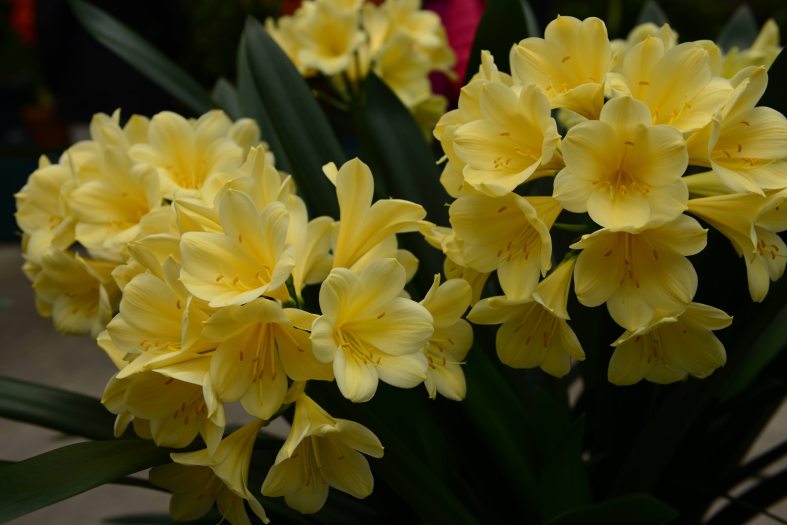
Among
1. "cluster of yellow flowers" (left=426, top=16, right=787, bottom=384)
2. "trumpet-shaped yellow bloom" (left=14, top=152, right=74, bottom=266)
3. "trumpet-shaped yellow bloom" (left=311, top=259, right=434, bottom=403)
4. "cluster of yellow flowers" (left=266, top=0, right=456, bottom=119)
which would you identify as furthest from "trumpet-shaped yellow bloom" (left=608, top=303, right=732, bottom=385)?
"cluster of yellow flowers" (left=266, top=0, right=456, bottom=119)

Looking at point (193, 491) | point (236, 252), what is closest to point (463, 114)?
point (236, 252)

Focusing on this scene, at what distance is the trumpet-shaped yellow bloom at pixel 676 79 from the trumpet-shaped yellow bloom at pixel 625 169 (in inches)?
1.0

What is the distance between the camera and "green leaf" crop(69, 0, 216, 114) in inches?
29.3

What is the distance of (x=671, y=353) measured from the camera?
1.35 ft

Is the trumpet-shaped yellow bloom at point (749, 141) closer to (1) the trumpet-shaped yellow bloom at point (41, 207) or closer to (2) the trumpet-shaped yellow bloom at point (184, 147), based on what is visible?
(2) the trumpet-shaped yellow bloom at point (184, 147)

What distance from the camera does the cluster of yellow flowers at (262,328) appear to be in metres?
0.37

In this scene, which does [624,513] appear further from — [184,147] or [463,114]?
[184,147]

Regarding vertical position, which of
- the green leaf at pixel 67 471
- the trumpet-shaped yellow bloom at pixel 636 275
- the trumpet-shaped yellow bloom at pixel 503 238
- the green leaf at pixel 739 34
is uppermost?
the trumpet-shaped yellow bloom at pixel 503 238

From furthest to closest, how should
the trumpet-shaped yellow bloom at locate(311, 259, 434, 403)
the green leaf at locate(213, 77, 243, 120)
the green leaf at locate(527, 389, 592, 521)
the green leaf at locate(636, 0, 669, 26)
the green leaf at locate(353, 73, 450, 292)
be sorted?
the green leaf at locate(636, 0, 669, 26) < the green leaf at locate(213, 77, 243, 120) < the green leaf at locate(353, 73, 450, 292) < the green leaf at locate(527, 389, 592, 521) < the trumpet-shaped yellow bloom at locate(311, 259, 434, 403)

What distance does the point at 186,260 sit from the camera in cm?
37

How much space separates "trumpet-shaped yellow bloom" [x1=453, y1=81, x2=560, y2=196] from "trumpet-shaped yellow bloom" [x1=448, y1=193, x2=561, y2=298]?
14mm

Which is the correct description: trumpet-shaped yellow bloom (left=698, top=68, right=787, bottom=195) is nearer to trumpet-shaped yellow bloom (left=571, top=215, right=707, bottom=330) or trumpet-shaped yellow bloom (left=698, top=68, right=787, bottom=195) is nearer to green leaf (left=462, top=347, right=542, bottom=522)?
trumpet-shaped yellow bloom (left=571, top=215, right=707, bottom=330)

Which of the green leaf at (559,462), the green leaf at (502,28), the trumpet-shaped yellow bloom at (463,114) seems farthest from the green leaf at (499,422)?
the green leaf at (502,28)

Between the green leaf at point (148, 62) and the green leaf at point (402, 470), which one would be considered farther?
the green leaf at point (148, 62)
